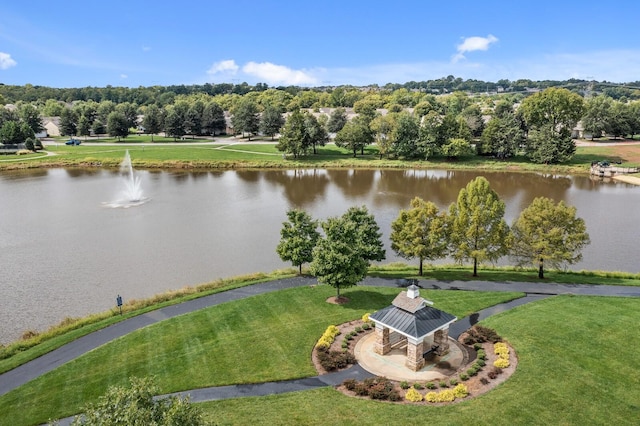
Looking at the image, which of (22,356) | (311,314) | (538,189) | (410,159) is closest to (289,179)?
(410,159)

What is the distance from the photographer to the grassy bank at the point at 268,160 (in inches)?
3317

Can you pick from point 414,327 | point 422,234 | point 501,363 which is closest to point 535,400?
point 501,363

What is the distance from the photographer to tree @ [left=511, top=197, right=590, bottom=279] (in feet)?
102

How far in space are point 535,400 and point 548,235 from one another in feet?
51.2

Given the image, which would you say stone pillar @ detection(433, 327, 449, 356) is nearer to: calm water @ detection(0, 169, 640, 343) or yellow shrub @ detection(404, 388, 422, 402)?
yellow shrub @ detection(404, 388, 422, 402)

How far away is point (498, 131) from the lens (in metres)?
86.8

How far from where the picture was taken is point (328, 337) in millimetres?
24141

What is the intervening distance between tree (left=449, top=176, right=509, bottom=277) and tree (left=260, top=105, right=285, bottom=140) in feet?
267

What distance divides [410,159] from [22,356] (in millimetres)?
76615

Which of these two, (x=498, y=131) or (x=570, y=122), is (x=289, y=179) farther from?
(x=570, y=122)

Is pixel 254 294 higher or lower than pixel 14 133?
lower

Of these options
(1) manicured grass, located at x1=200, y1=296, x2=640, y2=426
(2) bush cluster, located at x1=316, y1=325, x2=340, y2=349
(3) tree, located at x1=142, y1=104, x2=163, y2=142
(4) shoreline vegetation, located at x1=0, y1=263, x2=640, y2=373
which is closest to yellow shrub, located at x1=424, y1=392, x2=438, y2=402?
(1) manicured grass, located at x1=200, y1=296, x2=640, y2=426

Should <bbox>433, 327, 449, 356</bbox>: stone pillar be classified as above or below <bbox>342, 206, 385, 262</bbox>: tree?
below

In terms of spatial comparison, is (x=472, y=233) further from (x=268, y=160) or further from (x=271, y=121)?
(x=271, y=121)
